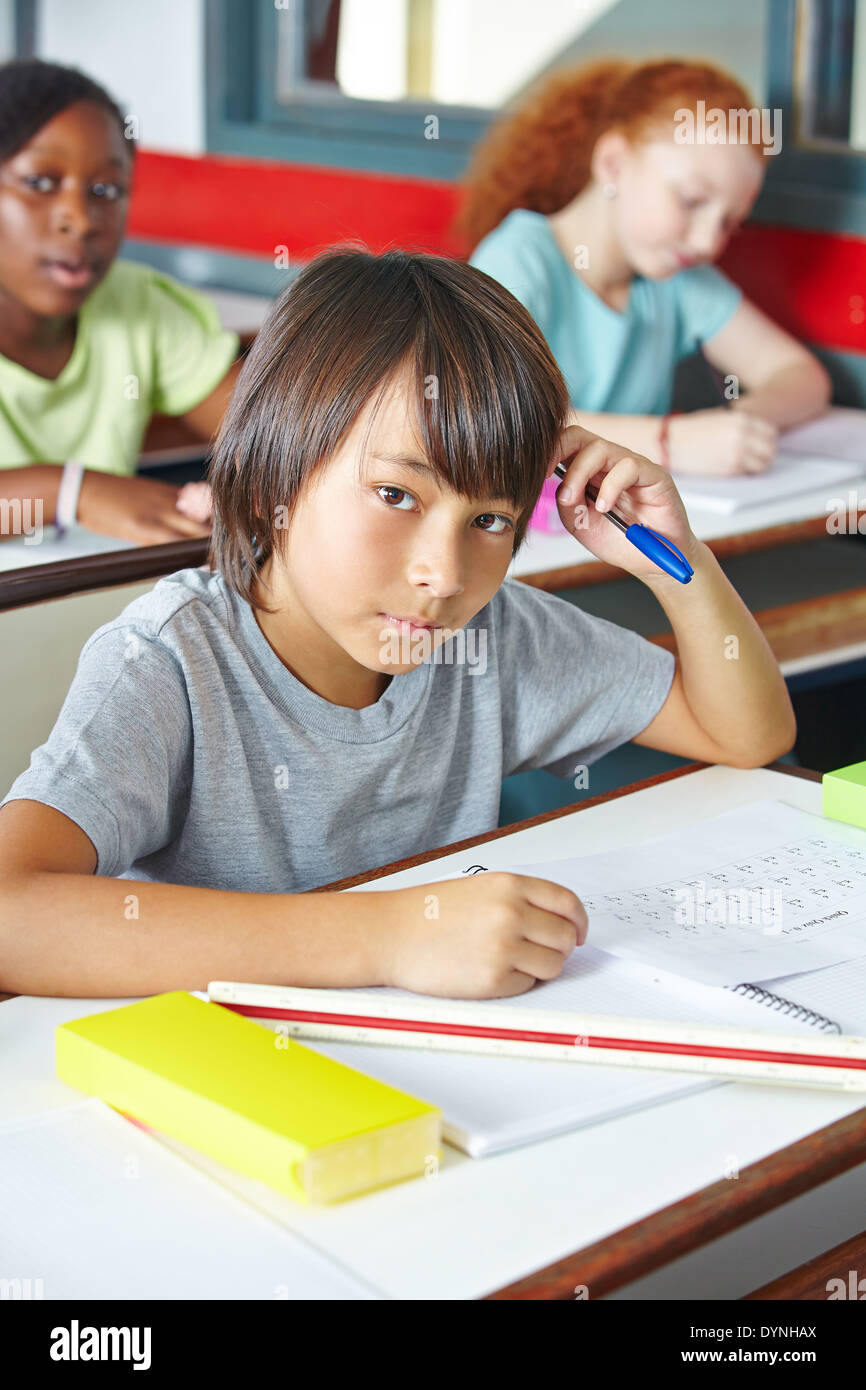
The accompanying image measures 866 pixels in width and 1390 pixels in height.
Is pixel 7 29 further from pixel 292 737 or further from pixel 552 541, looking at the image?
pixel 292 737

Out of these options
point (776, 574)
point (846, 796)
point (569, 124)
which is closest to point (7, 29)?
point (569, 124)

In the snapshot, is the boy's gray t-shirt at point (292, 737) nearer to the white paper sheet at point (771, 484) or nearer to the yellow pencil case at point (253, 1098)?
the yellow pencil case at point (253, 1098)

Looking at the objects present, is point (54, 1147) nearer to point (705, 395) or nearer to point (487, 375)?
point (487, 375)

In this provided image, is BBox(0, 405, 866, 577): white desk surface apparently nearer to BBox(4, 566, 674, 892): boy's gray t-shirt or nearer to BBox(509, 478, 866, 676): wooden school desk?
BBox(509, 478, 866, 676): wooden school desk

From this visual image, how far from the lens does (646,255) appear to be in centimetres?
252

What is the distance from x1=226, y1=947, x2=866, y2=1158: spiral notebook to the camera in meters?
0.79

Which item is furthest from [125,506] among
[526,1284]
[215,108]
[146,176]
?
[146,176]

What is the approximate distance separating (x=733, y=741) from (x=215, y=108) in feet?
10.2

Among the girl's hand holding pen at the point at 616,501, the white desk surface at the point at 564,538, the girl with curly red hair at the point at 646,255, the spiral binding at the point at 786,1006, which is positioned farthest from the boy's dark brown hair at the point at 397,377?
the girl with curly red hair at the point at 646,255

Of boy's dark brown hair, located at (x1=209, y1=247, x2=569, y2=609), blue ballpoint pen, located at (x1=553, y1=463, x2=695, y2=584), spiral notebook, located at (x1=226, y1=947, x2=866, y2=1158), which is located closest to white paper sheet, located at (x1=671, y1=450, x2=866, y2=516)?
blue ballpoint pen, located at (x1=553, y1=463, x2=695, y2=584)

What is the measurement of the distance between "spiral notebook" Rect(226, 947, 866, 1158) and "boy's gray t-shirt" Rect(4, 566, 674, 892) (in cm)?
27

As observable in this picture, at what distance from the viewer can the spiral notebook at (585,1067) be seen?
2.59 feet

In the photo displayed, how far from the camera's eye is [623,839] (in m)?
1.19

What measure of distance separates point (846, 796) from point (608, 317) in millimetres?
1532
